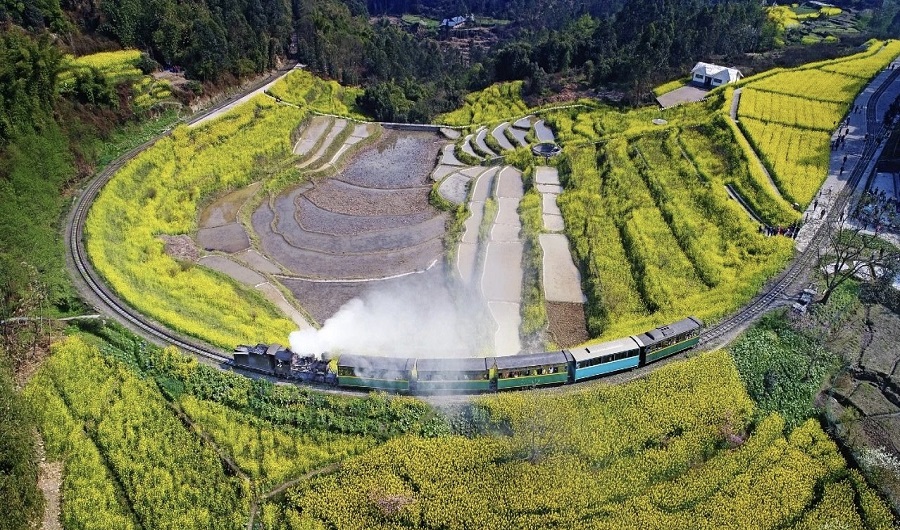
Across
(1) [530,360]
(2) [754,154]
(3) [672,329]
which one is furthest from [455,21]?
(1) [530,360]

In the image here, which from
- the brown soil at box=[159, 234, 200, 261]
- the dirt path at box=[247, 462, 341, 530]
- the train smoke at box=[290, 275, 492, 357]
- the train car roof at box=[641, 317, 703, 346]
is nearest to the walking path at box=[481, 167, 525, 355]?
the train smoke at box=[290, 275, 492, 357]

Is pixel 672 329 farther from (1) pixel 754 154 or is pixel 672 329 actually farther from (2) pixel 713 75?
(2) pixel 713 75

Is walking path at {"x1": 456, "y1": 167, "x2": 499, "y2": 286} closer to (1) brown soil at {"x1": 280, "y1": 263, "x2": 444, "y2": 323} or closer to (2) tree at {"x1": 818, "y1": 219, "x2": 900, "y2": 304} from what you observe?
(1) brown soil at {"x1": 280, "y1": 263, "x2": 444, "y2": 323}

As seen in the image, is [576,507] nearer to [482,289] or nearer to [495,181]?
[482,289]

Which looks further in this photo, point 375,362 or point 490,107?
point 490,107

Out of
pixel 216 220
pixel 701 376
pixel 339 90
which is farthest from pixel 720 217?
pixel 339 90

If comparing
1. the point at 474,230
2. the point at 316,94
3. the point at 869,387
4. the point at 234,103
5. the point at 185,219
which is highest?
the point at 234,103
